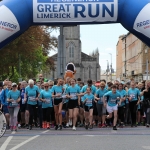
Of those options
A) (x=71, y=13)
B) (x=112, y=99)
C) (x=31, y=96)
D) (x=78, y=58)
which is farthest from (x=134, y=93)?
(x=78, y=58)

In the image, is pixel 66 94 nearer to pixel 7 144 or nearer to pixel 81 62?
pixel 7 144

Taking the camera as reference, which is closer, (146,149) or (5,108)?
(146,149)

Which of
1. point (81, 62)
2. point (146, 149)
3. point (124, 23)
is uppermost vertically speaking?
point (81, 62)

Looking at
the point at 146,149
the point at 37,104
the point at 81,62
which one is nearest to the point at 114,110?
the point at 37,104

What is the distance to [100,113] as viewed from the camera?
18062mm

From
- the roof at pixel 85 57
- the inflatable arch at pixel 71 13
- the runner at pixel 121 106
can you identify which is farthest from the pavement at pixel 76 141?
the roof at pixel 85 57

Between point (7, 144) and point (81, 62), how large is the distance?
111m

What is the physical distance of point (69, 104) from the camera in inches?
657

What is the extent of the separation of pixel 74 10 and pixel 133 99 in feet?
14.7

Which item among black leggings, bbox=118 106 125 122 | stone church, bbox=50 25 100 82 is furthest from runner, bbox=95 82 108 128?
stone church, bbox=50 25 100 82

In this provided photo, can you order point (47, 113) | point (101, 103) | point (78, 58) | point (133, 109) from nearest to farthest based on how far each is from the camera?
point (47, 113), point (101, 103), point (133, 109), point (78, 58)

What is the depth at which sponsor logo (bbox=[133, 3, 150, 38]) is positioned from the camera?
15273 mm

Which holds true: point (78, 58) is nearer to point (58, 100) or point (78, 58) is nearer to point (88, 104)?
point (88, 104)

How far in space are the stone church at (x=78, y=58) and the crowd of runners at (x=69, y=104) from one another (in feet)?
280
